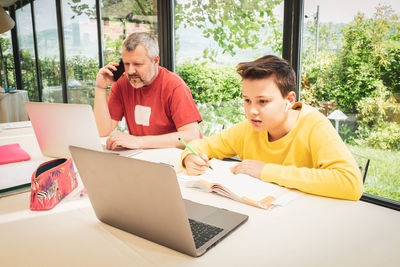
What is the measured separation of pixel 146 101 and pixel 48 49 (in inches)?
172

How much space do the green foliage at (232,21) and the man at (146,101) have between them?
2.93 feet

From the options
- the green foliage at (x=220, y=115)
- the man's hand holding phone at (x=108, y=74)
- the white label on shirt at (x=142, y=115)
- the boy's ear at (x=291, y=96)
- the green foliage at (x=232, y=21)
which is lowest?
the green foliage at (x=220, y=115)

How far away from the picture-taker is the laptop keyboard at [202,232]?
2.46 feet

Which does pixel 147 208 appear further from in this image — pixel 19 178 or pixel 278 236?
pixel 19 178

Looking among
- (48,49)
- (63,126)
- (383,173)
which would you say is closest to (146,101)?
(63,126)

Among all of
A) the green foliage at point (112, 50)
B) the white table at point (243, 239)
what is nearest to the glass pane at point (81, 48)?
the green foliage at point (112, 50)

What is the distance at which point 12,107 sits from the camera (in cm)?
455

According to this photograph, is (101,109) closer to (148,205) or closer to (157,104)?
(157,104)

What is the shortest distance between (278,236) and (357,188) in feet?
1.25

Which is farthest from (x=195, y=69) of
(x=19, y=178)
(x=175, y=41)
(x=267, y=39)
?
(x=19, y=178)

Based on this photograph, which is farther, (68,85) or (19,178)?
(68,85)

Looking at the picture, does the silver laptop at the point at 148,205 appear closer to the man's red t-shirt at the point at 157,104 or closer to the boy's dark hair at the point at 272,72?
the boy's dark hair at the point at 272,72

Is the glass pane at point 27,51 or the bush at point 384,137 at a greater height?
the glass pane at point 27,51

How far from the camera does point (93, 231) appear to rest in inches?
33.1
